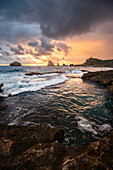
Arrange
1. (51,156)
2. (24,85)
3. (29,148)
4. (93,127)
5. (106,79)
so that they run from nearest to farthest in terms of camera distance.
Result: (51,156) < (29,148) < (93,127) < (24,85) < (106,79)

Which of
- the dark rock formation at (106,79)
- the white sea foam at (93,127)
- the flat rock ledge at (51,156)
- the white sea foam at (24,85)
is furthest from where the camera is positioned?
the dark rock formation at (106,79)

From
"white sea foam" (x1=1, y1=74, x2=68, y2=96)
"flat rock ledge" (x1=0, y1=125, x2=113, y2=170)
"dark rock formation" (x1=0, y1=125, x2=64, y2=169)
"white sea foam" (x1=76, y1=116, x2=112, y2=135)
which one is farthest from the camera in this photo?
"white sea foam" (x1=1, y1=74, x2=68, y2=96)

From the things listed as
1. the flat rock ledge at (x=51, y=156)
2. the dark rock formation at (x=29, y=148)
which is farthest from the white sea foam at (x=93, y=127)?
the flat rock ledge at (x=51, y=156)

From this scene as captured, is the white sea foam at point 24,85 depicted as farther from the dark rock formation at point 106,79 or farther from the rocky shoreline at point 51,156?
the rocky shoreline at point 51,156

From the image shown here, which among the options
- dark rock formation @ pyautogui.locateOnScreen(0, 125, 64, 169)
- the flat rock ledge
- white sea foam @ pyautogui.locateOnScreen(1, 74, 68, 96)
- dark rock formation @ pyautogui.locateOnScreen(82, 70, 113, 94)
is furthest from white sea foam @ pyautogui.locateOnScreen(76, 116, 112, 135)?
white sea foam @ pyautogui.locateOnScreen(1, 74, 68, 96)

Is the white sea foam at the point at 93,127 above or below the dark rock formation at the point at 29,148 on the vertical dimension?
below

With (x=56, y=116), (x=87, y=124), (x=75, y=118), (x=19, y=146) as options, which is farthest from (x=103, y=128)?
(x=19, y=146)

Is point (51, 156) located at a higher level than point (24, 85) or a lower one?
higher

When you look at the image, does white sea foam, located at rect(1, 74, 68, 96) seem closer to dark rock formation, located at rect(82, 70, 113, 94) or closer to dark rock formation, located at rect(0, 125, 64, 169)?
dark rock formation, located at rect(82, 70, 113, 94)

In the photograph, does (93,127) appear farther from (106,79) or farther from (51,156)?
(106,79)

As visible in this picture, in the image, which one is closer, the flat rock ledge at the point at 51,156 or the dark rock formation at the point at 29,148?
the flat rock ledge at the point at 51,156

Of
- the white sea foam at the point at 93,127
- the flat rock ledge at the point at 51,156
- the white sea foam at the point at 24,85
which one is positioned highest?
the flat rock ledge at the point at 51,156

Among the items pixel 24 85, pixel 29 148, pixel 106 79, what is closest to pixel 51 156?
pixel 29 148

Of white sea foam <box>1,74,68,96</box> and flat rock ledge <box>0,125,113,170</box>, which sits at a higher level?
flat rock ledge <box>0,125,113,170</box>
